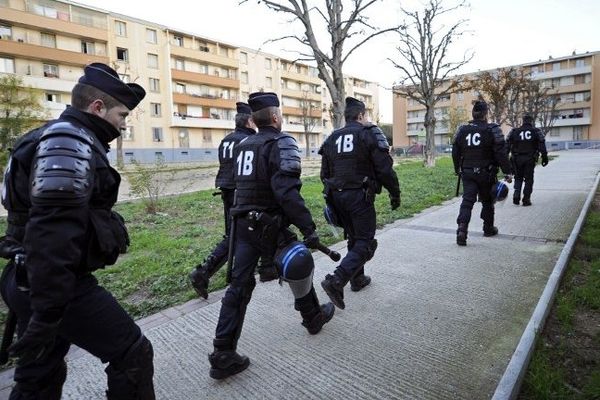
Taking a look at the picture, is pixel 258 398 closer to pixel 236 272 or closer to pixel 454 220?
pixel 236 272

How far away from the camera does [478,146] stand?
5.96 m

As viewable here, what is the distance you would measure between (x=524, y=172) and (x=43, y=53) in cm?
4295

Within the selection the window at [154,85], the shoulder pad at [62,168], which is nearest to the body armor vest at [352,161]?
the shoulder pad at [62,168]

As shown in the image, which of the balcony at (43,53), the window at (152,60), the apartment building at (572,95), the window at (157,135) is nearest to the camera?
the balcony at (43,53)

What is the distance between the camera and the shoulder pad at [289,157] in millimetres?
2861

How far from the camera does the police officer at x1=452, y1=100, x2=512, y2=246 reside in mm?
5914

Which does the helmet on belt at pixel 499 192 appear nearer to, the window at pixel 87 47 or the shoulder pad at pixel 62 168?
the shoulder pad at pixel 62 168

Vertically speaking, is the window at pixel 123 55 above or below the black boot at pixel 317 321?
above

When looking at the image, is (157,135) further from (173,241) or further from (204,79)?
(173,241)

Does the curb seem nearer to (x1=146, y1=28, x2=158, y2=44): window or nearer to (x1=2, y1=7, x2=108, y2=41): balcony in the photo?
(x1=2, y1=7, x2=108, y2=41): balcony

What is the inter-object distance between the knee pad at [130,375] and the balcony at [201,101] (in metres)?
49.6

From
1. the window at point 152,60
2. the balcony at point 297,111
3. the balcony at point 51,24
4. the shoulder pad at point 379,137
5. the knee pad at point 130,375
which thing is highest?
the balcony at point 51,24

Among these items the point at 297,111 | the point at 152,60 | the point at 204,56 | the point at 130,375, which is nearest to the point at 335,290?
the point at 130,375

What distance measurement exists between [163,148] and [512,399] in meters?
48.6
